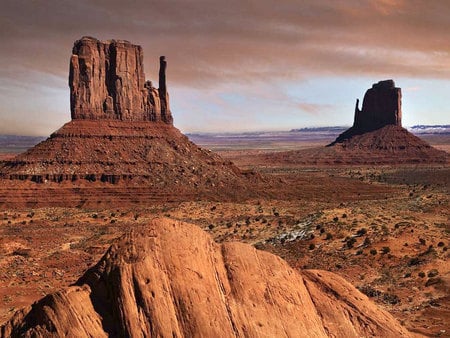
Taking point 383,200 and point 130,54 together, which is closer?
point 383,200

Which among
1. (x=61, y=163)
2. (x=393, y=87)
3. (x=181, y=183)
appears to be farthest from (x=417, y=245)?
(x=393, y=87)

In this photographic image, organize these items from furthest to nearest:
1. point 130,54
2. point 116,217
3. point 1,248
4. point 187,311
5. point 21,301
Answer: point 130,54, point 116,217, point 1,248, point 21,301, point 187,311

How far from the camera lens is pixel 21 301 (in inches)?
924

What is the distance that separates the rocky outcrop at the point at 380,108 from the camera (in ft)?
501

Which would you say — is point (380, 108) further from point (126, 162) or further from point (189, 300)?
point (189, 300)

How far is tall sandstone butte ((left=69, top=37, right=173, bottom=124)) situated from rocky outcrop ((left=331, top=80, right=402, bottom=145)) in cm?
10312

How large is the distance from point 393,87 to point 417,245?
133m

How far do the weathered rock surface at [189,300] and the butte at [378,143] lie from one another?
431 ft

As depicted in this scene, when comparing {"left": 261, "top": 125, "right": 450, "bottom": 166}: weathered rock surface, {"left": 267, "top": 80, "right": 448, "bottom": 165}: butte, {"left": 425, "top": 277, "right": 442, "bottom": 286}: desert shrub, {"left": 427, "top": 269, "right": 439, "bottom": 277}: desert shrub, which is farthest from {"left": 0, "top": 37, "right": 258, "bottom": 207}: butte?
{"left": 267, "top": 80, "right": 448, "bottom": 165}: butte

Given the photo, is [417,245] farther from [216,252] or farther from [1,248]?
[1,248]

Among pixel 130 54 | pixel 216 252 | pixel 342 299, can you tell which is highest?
pixel 130 54

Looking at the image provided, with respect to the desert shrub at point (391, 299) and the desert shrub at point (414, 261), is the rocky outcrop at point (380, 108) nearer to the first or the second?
the desert shrub at point (414, 261)

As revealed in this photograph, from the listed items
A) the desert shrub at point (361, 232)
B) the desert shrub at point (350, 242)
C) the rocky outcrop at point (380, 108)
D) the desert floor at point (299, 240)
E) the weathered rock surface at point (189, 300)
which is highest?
the rocky outcrop at point (380, 108)

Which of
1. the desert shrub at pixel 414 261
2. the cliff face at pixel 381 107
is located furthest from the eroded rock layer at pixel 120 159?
the cliff face at pixel 381 107
